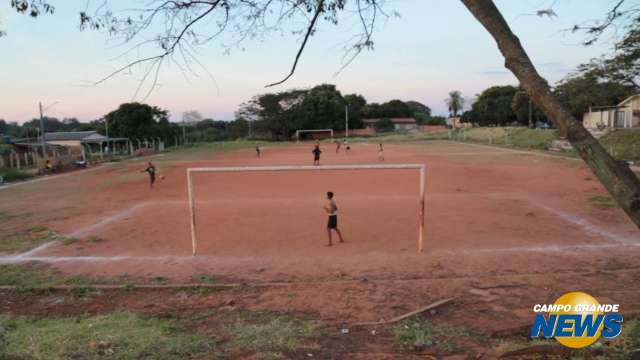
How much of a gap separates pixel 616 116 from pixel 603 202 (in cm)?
3516

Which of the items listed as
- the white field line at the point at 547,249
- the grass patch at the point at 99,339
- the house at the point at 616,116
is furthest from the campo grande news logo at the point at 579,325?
the house at the point at 616,116

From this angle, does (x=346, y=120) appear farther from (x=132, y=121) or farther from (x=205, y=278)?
(x=205, y=278)

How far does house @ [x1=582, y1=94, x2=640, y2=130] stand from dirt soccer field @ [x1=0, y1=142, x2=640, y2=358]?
84.1 ft

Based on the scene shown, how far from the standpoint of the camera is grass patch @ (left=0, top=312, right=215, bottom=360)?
4965mm

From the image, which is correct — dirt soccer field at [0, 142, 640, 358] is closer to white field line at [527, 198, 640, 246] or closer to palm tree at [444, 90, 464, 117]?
white field line at [527, 198, 640, 246]

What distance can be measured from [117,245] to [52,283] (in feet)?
9.81

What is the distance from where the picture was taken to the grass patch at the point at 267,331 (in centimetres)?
516

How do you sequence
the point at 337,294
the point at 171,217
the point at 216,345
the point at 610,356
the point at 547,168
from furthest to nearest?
the point at 547,168 < the point at 171,217 < the point at 337,294 < the point at 216,345 < the point at 610,356

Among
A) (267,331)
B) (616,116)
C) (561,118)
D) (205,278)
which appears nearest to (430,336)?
(267,331)

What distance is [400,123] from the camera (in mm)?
94562

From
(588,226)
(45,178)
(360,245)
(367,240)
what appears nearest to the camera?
(360,245)

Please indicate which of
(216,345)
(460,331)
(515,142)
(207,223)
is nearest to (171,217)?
(207,223)

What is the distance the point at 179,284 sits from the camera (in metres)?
8.05

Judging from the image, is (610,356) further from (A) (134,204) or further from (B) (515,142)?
(B) (515,142)
